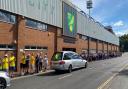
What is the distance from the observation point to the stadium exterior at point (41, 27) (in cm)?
2630

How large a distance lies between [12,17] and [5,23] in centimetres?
154

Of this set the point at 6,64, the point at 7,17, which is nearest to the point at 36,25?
the point at 7,17

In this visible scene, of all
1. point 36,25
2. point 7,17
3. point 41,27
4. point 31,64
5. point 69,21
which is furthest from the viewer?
point 69,21

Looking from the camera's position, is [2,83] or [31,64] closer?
[2,83]

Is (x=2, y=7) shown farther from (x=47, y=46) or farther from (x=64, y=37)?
(x=64, y=37)

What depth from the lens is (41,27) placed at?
114 feet

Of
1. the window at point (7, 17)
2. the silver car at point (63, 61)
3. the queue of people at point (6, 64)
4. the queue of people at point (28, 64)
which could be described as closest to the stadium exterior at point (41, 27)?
the window at point (7, 17)

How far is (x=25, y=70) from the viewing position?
27.2 meters

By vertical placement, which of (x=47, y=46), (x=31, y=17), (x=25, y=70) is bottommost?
(x=25, y=70)

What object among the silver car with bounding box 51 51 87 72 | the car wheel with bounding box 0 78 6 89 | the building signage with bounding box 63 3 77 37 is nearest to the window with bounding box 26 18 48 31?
the silver car with bounding box 51 51 87 72

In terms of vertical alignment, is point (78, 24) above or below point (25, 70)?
above

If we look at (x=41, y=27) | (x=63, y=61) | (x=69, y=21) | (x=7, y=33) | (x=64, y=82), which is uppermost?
(x=69, y=21)

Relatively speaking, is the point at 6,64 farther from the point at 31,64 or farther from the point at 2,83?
the point at 2,83

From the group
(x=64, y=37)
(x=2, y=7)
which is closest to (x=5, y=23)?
(x=2, y=7)
